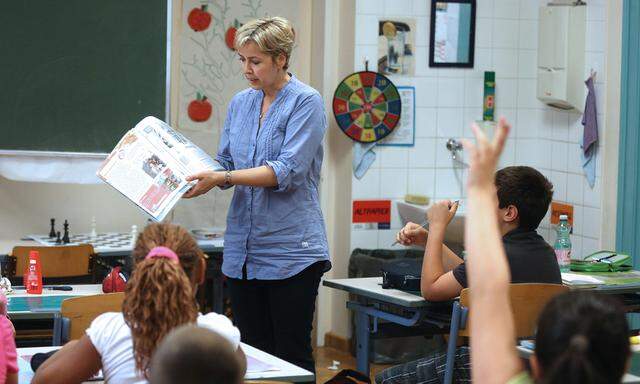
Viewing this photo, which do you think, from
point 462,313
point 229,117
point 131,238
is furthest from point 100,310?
point 131,238

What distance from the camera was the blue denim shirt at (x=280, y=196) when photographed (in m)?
3.85

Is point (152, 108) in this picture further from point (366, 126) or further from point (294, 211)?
point (294, 211)

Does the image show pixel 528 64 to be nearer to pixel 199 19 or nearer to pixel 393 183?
pixel 393 183

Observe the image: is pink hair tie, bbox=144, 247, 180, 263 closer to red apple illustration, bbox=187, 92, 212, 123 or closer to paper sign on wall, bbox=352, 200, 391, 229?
paper sign on wall, bbox=352, 200, 391, 229

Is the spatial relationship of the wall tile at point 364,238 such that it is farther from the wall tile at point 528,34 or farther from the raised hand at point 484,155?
the raised hand at point 484,155

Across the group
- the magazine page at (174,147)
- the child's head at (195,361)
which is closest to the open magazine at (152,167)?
the magazine page at (174,147)

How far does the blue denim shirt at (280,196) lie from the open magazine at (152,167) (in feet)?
0.59

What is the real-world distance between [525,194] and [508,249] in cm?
21

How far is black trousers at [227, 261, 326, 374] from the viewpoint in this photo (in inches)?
150

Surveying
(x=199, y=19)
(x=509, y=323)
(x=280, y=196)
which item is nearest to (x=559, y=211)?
(x=199, y=19)

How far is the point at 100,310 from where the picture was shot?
3490 millimetres

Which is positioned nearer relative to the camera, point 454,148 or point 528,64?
point 454,148

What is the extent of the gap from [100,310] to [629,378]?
5.56 feet

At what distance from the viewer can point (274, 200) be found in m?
3.91
